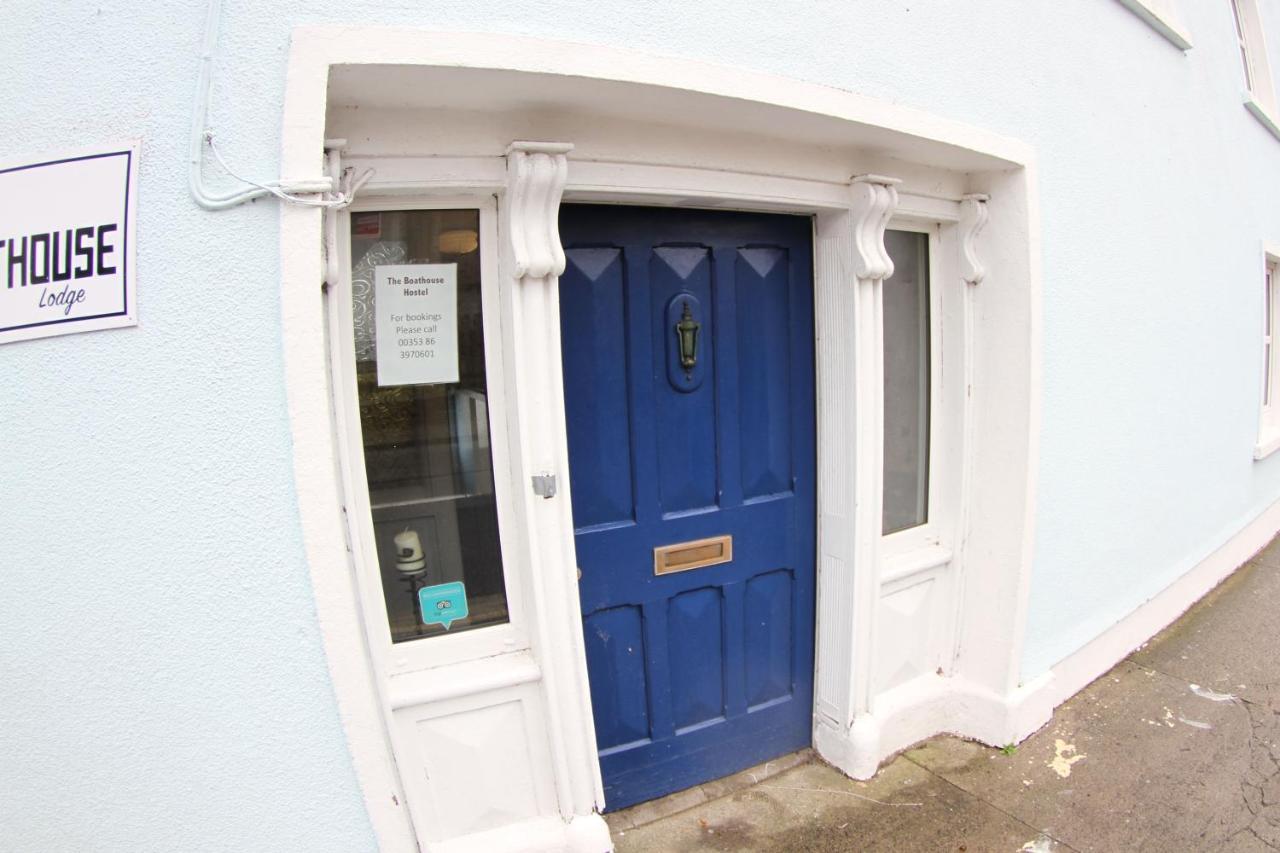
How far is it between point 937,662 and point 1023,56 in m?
2.65

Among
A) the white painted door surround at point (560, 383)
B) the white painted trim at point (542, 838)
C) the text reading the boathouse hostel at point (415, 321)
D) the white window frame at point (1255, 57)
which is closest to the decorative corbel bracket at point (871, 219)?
the white painted door surround at point (560, 383)

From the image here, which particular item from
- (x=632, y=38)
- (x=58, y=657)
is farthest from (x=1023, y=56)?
(x=58, y=657)

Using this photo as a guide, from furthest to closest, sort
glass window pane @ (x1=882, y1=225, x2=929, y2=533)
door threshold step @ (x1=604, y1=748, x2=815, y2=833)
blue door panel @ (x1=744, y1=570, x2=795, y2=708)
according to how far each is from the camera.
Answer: glass window pane @ (x1=882, y1=225, x2=929, y2=533)
blue door panel @ (x1=744, y1=570, x2=795, y2=708)
door threshold step @ (x1=604, y1=748, x2=815, y2=833)

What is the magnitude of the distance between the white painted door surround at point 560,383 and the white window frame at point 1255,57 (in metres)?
4.63

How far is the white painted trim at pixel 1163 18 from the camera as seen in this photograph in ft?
11.2

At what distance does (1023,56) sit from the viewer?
2.85m

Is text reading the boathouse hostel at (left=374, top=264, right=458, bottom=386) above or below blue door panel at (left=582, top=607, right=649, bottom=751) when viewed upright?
above

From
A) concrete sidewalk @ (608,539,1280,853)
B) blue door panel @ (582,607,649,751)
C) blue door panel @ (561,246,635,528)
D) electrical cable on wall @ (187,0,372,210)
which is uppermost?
electrical cable on wall @ (187,0,372,210)

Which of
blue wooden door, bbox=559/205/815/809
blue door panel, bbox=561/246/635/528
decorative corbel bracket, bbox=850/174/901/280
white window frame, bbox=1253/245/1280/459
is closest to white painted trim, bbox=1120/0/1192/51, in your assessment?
decorative corbel bracket, bbox=850/174/901/280

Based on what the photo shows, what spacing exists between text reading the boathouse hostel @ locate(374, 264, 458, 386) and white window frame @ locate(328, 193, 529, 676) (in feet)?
0.33

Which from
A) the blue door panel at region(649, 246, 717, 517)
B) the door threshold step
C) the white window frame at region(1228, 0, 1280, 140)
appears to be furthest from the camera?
the white window frame at region(1228, 0, 1280, 140)

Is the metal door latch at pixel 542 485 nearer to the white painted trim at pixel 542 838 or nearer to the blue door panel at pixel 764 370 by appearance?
the blue door panel at pixel 764 370

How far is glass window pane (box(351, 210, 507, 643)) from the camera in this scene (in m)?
2.07

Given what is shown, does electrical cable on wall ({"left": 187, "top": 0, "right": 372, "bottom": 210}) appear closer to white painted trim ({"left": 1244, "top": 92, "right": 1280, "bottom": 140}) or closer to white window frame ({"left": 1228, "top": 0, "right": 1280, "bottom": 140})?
white painted trim ({"left": 1244, "top": 92, "right": 1280, "bottom": 140})
